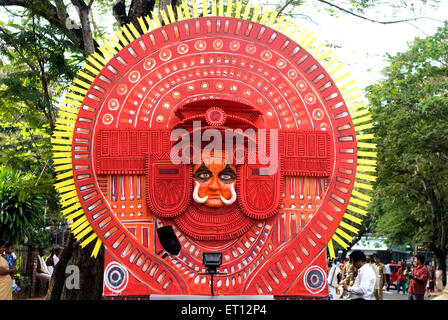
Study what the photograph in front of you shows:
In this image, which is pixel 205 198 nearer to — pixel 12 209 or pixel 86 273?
pixel 86 273

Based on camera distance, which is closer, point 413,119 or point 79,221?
point 79,221

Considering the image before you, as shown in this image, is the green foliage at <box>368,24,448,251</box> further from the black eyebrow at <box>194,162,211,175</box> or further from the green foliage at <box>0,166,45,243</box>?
the green foliage at <box>0,166,45,243</box>

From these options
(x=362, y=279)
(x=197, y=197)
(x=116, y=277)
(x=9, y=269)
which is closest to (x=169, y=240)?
(x=197, y=197)

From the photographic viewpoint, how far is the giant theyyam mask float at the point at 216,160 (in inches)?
253

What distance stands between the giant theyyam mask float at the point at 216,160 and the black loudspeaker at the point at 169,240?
45mm

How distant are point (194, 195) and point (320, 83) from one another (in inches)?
74.3

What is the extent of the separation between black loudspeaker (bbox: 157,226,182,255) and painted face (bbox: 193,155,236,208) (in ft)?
1.50

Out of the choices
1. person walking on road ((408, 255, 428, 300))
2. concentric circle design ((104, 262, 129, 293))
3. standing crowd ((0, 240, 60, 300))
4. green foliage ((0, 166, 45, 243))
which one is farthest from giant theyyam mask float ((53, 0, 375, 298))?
green foliage ((0, 166, 45, 243))

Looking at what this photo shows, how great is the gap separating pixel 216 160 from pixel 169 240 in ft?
3.27

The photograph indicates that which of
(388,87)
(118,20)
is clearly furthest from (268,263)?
(388,87)

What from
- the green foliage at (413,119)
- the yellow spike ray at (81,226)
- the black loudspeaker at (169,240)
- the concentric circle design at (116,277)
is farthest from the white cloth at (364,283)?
the green foliage at (413,119)

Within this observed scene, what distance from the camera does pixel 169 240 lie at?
6.49 meters

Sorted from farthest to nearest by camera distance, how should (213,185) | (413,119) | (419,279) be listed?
(413,119)
(419,279)
(213,185)

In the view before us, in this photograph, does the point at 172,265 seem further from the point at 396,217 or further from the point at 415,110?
the point at 396,217
